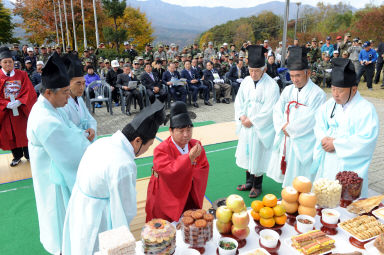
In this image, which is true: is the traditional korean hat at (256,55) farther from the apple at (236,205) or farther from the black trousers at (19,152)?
the black trousers at (19,152)

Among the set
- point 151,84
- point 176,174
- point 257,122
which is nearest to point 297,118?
point 257,122

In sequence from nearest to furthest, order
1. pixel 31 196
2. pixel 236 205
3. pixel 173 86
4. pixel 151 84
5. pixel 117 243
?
1. pixel 117 243
2. pixel 236 205
3. pixel 31 196
4. pixel 151 84
5. pixel 173 86

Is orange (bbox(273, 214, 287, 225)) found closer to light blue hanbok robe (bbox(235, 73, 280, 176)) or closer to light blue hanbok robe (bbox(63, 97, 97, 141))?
light blue hanbok robe (bbox(235, 73, 280, 176))

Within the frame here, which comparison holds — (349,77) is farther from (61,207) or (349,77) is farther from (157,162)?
(61,207)

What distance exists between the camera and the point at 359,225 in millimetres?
1986

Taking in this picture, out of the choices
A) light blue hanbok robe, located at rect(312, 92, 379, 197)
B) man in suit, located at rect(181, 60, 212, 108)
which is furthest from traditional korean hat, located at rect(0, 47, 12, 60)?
man in suit, located at rect(181, 60, 212, 108)

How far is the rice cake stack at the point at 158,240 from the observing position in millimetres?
1688

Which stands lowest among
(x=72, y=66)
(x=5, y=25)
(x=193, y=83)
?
(x=193, y=83)

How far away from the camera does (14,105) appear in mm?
5246

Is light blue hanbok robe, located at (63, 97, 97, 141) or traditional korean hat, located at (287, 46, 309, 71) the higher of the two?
traditional korean hat, located at (287, 46, 309, 71)

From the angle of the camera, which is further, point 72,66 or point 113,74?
point 113,74

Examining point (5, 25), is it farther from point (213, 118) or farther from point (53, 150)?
point (53, 150)

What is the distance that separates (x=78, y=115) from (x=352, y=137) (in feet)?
10.2

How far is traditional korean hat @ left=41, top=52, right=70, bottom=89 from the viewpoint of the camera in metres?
2.62
